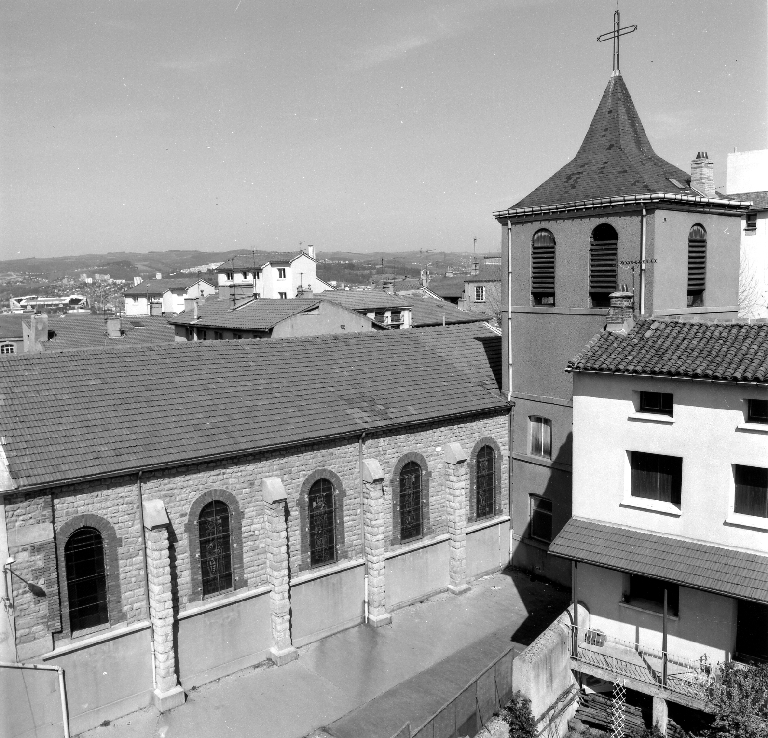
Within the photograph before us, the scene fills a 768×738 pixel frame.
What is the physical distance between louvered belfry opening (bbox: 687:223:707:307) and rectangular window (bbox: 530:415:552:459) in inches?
258

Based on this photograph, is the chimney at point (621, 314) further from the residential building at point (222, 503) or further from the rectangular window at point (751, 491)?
the residential building at point (222, 503)

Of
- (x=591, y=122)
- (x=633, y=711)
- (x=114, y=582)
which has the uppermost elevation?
(x=591, y=122)

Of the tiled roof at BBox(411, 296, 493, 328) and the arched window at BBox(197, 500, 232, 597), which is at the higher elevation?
the tiled roof at BBox(411, 296, 493, 328)

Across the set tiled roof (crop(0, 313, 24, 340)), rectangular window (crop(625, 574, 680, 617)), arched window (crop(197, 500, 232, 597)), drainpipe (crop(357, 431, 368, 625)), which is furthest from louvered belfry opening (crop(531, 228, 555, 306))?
tiled roof (crop(0, 313, 24, 340))

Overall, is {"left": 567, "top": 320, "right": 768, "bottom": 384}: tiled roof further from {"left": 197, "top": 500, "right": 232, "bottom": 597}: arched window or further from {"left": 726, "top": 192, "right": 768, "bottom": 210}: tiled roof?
{"left": 726, "top": 192, "right": 768, "bottom": 210}: tiled roof

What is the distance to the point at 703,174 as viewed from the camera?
84.3 feet

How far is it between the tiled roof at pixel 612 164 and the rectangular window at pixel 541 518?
10.9 m

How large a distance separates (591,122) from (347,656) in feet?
67.8

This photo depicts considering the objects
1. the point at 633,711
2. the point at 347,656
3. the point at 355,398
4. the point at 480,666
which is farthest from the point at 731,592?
the point at 355,398

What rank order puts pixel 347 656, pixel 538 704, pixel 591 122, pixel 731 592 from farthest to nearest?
pixel 591 122, pixel 347 656, pixel 538 704, pixel 731 592

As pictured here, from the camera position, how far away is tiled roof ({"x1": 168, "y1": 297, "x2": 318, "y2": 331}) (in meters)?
44.5

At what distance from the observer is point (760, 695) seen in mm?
16078

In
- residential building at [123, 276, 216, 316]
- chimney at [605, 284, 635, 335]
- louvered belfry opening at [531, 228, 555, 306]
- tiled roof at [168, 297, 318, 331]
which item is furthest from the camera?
residential building at [123, 276, 216, 316]

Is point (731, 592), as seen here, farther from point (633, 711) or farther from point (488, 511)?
point (488, 511)
